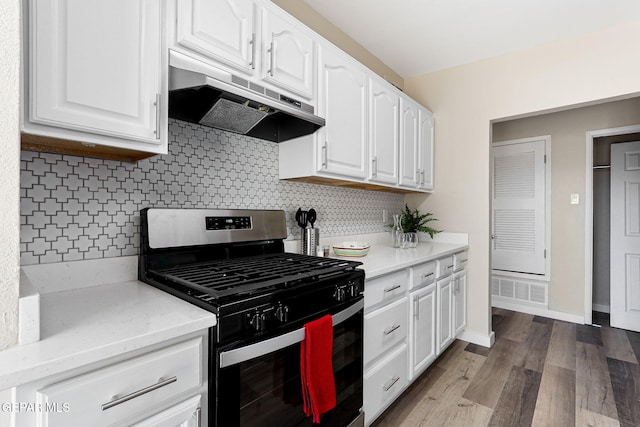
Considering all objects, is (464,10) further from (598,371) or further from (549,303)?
(549,303)

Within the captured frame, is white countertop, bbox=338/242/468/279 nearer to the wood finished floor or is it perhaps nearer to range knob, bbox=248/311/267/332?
range knob, bbox=248/311/267/332

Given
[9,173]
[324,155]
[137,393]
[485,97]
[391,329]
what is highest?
[485,97]

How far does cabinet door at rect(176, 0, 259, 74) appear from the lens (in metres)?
Answer: 1.25

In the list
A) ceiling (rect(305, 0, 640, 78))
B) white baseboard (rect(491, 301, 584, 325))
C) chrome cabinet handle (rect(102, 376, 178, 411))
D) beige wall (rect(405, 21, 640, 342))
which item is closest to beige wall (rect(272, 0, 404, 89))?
ceiling (rect(305, 0, 640, 78))

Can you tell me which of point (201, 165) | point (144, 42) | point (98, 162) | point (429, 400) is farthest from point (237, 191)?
point (429, 400)

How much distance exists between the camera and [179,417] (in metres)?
0.89

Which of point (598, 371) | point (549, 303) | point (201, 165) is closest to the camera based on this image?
point (201, 165)

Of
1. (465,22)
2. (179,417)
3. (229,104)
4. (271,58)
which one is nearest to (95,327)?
(179,417)

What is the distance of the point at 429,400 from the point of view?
2.03 meters

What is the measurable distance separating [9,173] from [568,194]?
4.41 m

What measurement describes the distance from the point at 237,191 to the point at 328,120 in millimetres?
672

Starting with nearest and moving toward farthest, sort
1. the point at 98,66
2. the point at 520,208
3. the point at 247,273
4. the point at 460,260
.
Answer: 1. the point at 98,66
2. the point at 247,273
3. the point at 460,260
4. the point at 520,208

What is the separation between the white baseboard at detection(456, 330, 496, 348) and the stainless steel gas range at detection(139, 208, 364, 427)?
1785 millimetres

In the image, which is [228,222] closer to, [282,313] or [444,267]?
[282,313]
